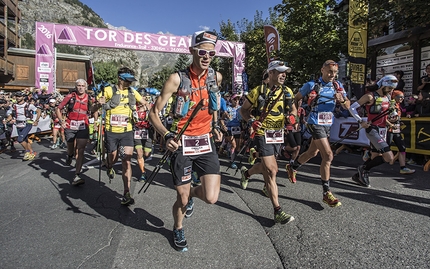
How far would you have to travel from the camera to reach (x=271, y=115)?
4.21m

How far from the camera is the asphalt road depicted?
284cm

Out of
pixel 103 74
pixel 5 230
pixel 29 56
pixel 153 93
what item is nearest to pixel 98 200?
pixel 5 230

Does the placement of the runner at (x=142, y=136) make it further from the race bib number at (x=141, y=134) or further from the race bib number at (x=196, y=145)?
the race bib number at (x=196, y=145)

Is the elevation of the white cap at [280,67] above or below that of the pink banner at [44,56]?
below

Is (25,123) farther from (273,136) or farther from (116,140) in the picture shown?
(273,136)

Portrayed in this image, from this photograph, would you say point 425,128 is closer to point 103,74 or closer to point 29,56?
point 29,56

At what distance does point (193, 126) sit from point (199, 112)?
0.16 m

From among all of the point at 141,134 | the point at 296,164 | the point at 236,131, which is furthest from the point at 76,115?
the point at 296,164

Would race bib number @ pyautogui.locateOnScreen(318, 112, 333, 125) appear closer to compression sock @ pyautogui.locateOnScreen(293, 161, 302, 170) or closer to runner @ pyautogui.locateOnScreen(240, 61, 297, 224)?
runner @ pyautogui.locateOnScreen(240, 61, 297, 224)

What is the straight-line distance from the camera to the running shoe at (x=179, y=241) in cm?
304

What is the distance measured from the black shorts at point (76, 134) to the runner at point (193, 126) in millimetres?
3882

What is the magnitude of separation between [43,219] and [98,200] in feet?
3.09

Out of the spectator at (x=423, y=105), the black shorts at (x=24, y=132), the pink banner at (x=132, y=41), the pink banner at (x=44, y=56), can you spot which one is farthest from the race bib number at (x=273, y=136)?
the pink banner at (x=44, y=56)

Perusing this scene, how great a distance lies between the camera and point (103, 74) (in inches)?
2751
